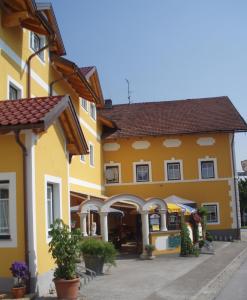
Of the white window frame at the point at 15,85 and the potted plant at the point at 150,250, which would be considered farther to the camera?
the potted plant at the point at 150,250

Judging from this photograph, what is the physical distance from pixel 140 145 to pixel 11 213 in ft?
75.9

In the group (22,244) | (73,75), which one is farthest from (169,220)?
(22,244)

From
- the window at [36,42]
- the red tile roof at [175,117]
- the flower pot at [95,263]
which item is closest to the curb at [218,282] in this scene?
the flower pot at [95,263]

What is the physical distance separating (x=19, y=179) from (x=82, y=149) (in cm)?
354

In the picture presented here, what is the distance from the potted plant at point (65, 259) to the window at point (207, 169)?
22.9m

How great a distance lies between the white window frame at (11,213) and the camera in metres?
11.6

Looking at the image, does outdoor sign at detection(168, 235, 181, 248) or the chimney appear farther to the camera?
the chimney

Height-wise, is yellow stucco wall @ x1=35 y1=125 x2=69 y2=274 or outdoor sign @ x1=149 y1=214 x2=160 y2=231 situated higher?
yellow stucco wall @ x1=35 y1=125 x2=69 y2=274

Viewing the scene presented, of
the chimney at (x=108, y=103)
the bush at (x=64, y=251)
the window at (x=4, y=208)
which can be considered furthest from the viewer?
the chimney at (x=108, y=103)

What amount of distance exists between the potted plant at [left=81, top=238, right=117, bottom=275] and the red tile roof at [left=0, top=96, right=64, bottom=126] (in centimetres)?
595

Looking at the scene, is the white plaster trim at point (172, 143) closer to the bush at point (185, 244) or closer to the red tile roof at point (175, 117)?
the red tile roof at point (175, 117)

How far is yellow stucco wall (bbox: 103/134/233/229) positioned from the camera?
109ft

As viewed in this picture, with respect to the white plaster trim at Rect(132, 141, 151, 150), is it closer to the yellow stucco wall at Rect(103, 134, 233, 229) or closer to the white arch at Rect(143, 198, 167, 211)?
the yellow stucco wall at Rect(103, 134, 233, 229)

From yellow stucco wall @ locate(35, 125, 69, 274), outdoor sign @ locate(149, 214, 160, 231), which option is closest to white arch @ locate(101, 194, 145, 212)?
outdoor sign @ locate(149, 214, 160, 231)
